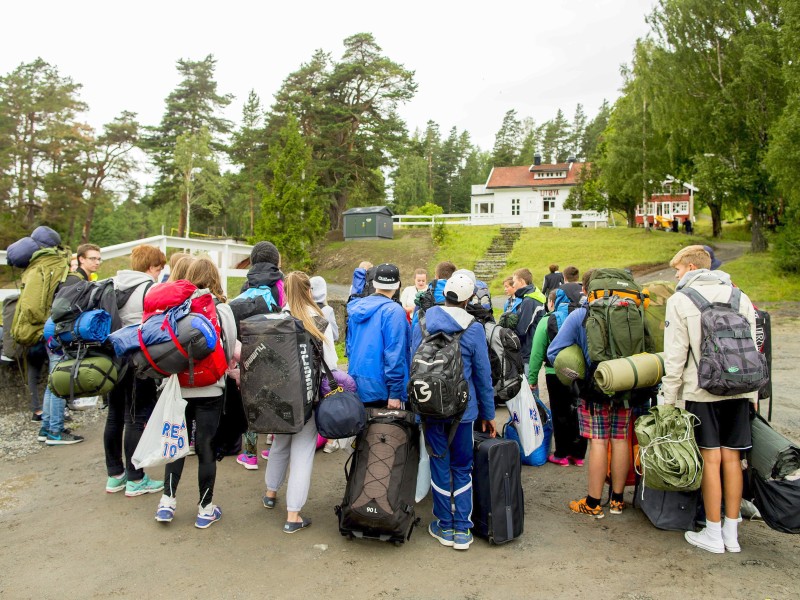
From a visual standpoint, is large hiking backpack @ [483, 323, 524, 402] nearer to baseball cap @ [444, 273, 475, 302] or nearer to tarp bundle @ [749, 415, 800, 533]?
baseball cap @ [444, 273, 475, 302]

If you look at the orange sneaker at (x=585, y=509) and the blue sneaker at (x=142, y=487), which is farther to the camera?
the blue sneaker at (x=142, y=487)

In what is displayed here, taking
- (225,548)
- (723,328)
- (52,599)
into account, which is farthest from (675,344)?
(52,599)

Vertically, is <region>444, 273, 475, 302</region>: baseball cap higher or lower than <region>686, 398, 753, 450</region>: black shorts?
higher

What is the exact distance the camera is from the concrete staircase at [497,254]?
80.8 feet

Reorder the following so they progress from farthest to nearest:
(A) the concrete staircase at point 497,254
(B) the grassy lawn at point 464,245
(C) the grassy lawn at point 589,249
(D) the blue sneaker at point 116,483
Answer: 1. (B) the grassy lawn at point 464,245
2. (A) the concrete staircase at point 497,254
3. (C) the grassy lawn at point 589,249
4. (D) the blue sneaker at point 116,483

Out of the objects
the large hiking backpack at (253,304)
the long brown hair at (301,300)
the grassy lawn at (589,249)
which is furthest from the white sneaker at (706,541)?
the grassy lawn at (589,249)

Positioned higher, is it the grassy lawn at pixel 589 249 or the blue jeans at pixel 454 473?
the grassy lawn at pixel 589 249

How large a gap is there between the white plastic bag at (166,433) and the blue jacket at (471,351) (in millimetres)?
1755

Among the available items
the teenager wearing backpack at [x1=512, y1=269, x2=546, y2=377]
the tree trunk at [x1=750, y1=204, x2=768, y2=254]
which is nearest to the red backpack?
the teenager wearing backpack at [x1=512, y1=269, x2=546, y2=377]

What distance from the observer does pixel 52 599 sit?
3.11m

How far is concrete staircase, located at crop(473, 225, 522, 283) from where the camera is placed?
80.8 feet

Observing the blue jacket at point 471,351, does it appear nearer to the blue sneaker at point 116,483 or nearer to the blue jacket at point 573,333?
the blue jacket at point 573,333

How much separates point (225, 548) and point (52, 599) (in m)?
0.97

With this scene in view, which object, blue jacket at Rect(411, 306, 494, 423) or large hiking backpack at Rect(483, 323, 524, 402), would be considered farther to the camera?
large hiking backpack at Rect(483, 323, 524, 402)
